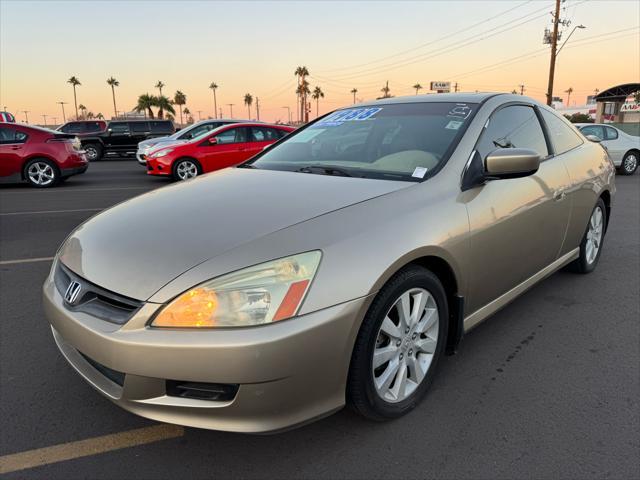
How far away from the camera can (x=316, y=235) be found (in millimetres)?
1912

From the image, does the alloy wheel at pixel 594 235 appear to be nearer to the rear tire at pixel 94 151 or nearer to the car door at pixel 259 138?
the car door at pixel 259 138

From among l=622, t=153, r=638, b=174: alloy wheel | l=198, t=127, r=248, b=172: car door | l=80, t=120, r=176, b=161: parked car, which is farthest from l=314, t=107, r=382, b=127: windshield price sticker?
l=80, t=120, r=176, b=161: parked car

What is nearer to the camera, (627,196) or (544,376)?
(544,376)

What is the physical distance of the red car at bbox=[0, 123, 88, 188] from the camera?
34.1 feet

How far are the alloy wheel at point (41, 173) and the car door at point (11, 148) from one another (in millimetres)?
266

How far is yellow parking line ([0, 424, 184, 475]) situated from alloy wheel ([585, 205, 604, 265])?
3.80 meters

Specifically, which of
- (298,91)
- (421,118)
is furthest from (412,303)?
(298,91)

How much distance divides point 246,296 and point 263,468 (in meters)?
0.78

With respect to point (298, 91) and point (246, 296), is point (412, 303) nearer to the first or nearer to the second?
point (246, 296)

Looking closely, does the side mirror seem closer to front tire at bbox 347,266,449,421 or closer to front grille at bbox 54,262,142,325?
front tire at bbox 347,266,449,421

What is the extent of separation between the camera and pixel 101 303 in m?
1.90

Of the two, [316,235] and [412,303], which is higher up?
[316,235]

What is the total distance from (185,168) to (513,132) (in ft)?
31.6

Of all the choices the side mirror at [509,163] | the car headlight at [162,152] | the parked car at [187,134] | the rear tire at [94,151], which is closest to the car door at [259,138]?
the car headlight at [162,152]
